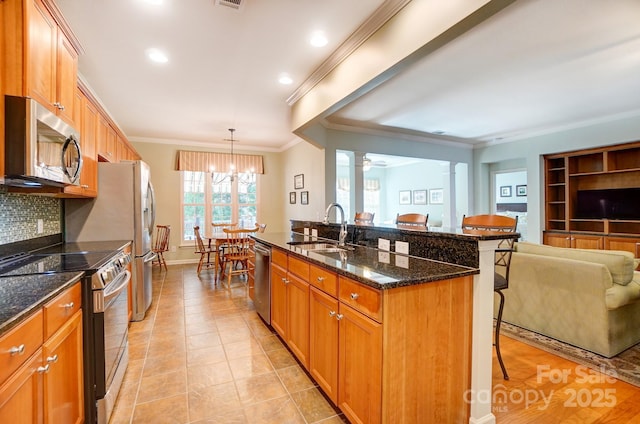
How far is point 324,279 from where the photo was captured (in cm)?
187

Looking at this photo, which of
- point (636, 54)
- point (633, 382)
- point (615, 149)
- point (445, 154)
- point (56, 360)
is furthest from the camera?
point (445, 154)

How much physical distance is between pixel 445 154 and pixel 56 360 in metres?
6.78

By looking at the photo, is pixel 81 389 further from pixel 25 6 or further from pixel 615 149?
pixel 615 149

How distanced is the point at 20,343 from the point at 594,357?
11.7 feet

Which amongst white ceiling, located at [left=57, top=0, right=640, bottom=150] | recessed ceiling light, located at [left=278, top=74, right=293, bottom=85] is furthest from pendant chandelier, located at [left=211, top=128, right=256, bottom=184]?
recessed ceiling light, located at [left=278, top=74, right=293, bottom=85]

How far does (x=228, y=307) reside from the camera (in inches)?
146

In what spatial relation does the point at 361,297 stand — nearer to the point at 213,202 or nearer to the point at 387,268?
the point at 387,268

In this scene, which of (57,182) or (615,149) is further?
(615,149)

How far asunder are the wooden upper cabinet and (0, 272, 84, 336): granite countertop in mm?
994

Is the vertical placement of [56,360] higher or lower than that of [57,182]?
lower

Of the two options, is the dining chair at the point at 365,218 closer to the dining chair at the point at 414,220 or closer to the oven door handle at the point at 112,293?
the dining chair at the point at 414,220

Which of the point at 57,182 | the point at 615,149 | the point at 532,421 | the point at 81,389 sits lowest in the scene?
the point at 532,421

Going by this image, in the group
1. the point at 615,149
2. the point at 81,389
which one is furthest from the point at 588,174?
the point at 81,389

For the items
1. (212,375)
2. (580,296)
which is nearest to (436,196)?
(580,296)
